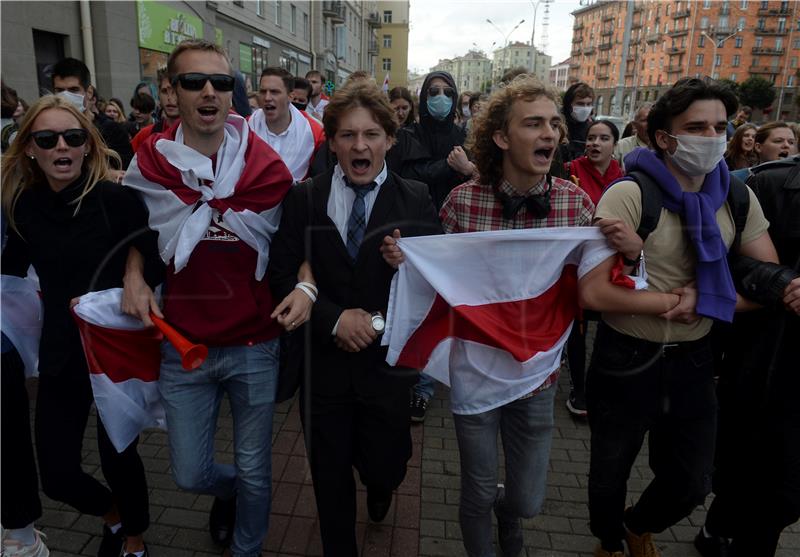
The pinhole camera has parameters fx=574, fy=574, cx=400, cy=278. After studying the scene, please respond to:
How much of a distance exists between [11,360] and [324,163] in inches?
90.5

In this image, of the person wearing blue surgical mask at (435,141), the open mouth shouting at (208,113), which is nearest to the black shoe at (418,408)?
the person wearing blue surgical mask at (435,141)

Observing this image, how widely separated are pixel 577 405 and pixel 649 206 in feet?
8.09

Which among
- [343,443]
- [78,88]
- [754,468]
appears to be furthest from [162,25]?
[754,468]

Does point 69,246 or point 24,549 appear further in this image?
point 24,549

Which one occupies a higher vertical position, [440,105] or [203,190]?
[440,105]

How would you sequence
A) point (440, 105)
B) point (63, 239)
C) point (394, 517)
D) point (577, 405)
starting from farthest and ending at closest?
point (440, 105) < point (577, 405) < point (394, 517) < point (63, 239)

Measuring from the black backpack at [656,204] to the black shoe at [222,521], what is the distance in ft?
8.18

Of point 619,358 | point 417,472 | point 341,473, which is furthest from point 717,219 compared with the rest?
point 417,472

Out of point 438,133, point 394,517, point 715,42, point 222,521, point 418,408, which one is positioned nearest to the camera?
point 222,521

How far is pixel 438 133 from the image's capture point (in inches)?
193

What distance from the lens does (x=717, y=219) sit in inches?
103

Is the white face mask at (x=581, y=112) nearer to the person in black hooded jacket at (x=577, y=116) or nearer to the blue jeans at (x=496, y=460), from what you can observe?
the person in black hooded jacket at (x=577, y=116)

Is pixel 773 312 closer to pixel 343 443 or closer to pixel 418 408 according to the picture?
pixel 343 443

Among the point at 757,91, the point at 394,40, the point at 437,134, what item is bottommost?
the point at 437,134
